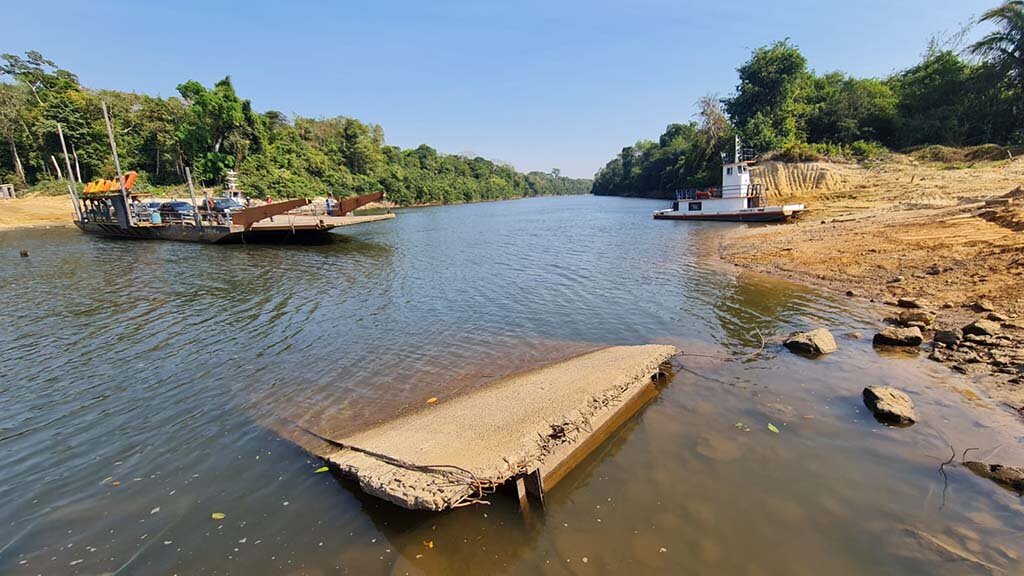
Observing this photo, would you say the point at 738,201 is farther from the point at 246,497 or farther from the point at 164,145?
the point at 164,145

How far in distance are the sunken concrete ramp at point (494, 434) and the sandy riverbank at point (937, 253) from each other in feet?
17.2

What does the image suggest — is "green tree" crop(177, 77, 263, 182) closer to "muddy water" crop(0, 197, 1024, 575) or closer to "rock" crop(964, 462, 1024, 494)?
"muddy water" crop(0, 197, 1024, 575)

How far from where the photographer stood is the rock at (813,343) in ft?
25.2

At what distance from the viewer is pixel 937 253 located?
41.7 ft

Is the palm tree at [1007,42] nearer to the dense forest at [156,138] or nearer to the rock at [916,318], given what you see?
the rock at [916,318]

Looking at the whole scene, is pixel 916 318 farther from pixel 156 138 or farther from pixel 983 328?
pixel 156 138

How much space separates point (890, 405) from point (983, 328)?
3994 millimetres

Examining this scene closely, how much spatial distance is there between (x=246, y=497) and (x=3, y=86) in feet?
277

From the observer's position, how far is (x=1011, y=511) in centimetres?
391

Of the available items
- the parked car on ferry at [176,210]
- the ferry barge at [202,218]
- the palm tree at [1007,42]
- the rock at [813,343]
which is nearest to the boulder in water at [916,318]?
the rock at [813,343]

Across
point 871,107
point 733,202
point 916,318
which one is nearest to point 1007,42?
point 871,107

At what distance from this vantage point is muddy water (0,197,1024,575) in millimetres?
3748

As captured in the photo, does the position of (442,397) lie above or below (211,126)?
below

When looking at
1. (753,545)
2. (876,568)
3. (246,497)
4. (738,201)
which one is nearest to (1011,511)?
(876,568)
